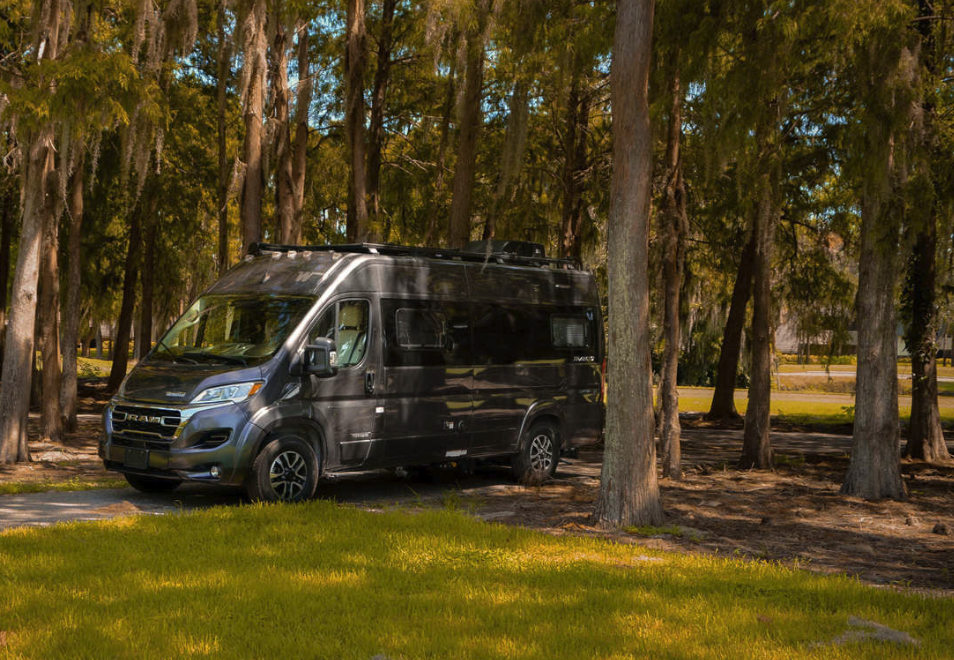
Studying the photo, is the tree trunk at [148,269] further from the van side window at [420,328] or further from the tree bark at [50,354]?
the van side window at [420,328]

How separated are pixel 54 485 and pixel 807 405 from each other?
26894mm

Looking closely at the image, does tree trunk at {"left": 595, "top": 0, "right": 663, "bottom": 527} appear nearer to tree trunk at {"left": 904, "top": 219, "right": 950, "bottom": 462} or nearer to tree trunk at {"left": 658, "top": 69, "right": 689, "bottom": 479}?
tree trunk at {"left": 658, "top": 69, "right": 689, "bottom": 479}

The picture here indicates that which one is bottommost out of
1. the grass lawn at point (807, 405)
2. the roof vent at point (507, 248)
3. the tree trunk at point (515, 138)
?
the grass lawn at point (807, 405)

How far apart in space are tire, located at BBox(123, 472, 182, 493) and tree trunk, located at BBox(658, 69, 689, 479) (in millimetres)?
6493

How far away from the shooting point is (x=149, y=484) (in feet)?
37.9

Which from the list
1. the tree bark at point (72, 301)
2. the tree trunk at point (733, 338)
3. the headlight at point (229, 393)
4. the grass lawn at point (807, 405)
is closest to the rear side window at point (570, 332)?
the headlight at point (229, 393)

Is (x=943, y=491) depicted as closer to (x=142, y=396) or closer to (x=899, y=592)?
(x=899, y=592)

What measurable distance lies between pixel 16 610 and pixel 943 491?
467 inches

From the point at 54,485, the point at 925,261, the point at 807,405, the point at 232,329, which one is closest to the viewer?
the point at 232,329

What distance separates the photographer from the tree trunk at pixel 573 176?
19.4 meters

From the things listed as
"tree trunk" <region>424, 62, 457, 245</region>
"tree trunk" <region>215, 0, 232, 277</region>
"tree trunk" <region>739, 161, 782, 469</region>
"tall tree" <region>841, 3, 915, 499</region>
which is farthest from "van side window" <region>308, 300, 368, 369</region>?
"tree trunk" <region>424, 62, 457, 245</region>

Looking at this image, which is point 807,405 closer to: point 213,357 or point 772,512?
point 772,512

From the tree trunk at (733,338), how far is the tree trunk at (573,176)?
3.47 meters

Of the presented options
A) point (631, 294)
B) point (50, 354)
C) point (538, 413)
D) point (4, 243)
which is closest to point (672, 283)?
point (538, 413)
